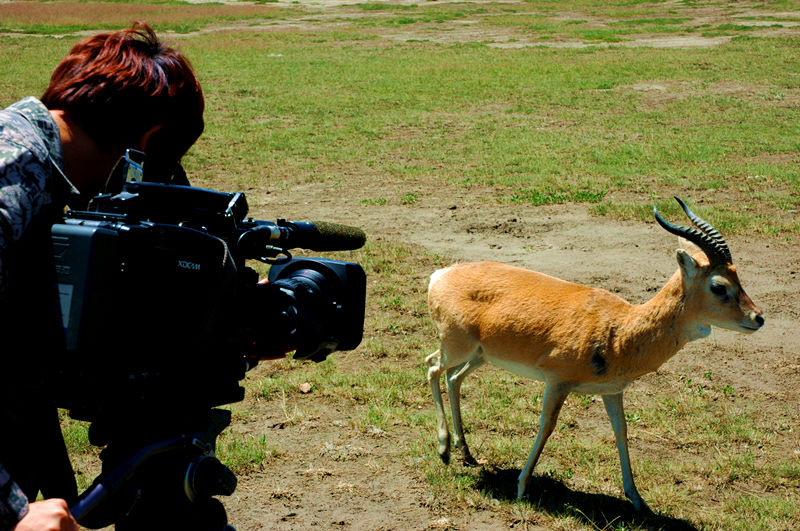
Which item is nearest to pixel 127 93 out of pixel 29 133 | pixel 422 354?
pixel 29 133

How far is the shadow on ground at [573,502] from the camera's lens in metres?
4.05

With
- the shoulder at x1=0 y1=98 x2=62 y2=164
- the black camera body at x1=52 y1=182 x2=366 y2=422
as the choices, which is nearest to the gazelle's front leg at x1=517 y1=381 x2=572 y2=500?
the black camera body at x1=52 y1=182 x2=366 y2=422

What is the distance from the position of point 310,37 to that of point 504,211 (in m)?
21.4

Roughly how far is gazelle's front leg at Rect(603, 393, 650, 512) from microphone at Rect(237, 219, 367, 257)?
7.02 feet

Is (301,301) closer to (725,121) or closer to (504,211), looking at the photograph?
(504,211)

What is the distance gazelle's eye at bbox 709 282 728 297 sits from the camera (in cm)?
396

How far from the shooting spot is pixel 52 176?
5.46 ft

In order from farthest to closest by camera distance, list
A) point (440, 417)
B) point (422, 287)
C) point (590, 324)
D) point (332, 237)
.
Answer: point (422, 287), point (440, 417), point (590, 324), point (332, 237)

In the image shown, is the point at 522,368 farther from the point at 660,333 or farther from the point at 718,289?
the point at 718,289

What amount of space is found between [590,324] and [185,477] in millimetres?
2681

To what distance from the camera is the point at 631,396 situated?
535 centimetres

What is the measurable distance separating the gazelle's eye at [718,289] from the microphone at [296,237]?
6.80 feet

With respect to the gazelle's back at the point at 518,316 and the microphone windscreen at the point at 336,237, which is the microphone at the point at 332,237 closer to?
the microphone windscreen at the point at 336,237

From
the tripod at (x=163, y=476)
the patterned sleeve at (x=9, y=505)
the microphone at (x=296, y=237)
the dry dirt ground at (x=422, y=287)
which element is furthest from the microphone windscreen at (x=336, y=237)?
the dry dirt ground at (x=422, y=287)
